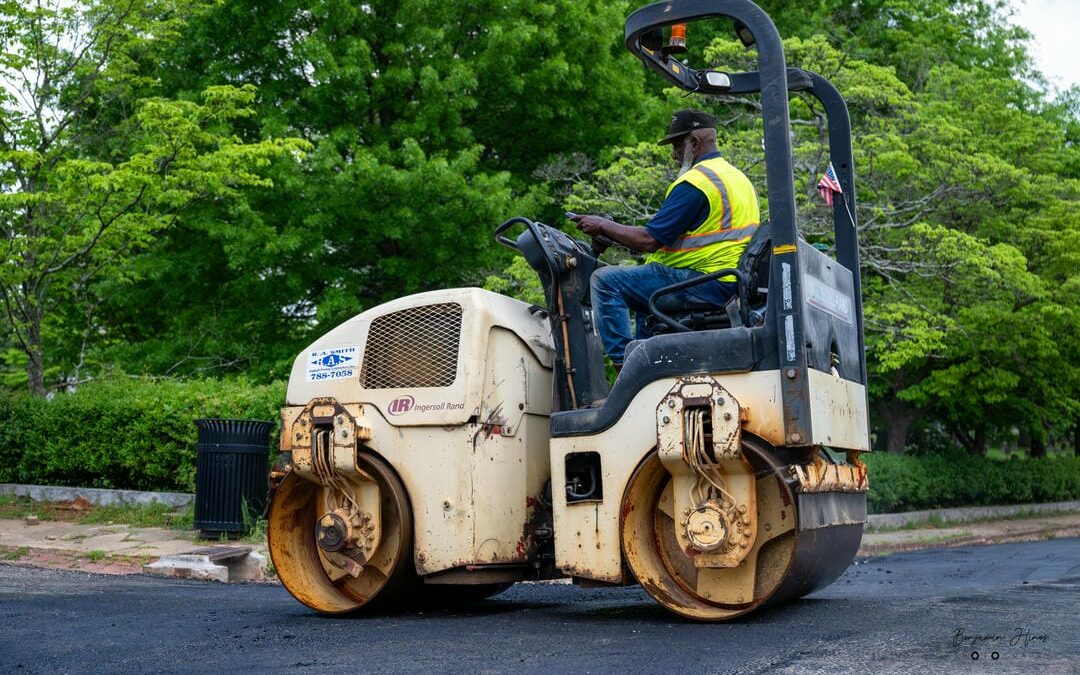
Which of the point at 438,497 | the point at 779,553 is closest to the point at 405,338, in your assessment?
the point at 438,497

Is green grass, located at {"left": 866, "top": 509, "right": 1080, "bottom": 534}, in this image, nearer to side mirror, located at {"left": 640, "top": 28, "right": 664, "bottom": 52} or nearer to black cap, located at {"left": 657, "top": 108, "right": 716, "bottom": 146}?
black cap, located at {"left": 657, "top": 108, "right": 716, "bottom": 146}

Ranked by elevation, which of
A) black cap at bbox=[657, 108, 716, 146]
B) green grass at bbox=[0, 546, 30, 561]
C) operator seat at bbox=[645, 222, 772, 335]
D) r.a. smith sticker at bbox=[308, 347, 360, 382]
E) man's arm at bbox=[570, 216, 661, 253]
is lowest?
green grass at bbox=[0, 546, 30, 561]

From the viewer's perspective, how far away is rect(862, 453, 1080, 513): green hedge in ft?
70.4

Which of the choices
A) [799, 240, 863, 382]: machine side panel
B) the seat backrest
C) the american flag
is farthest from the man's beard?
the american flag

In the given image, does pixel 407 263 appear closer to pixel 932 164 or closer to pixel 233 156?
pixel 233 156

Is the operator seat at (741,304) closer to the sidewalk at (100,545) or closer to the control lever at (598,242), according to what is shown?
the control lever at (598,242)

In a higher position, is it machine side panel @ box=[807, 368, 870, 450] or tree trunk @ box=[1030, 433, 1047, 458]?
tree trunk @ box=[1030, 433, 1047, 458]

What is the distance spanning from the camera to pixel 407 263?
20234mm

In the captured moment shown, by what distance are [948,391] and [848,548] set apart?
17.8 m

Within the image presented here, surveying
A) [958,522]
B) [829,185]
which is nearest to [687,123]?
[829,185]

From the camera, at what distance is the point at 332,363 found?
6906mm

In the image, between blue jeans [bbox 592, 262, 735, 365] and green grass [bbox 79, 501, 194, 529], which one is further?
green grass [bbox 79, 501, 194, 529]

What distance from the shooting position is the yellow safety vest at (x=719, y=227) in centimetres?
627

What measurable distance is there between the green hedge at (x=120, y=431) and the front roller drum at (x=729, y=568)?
26.8 feet
